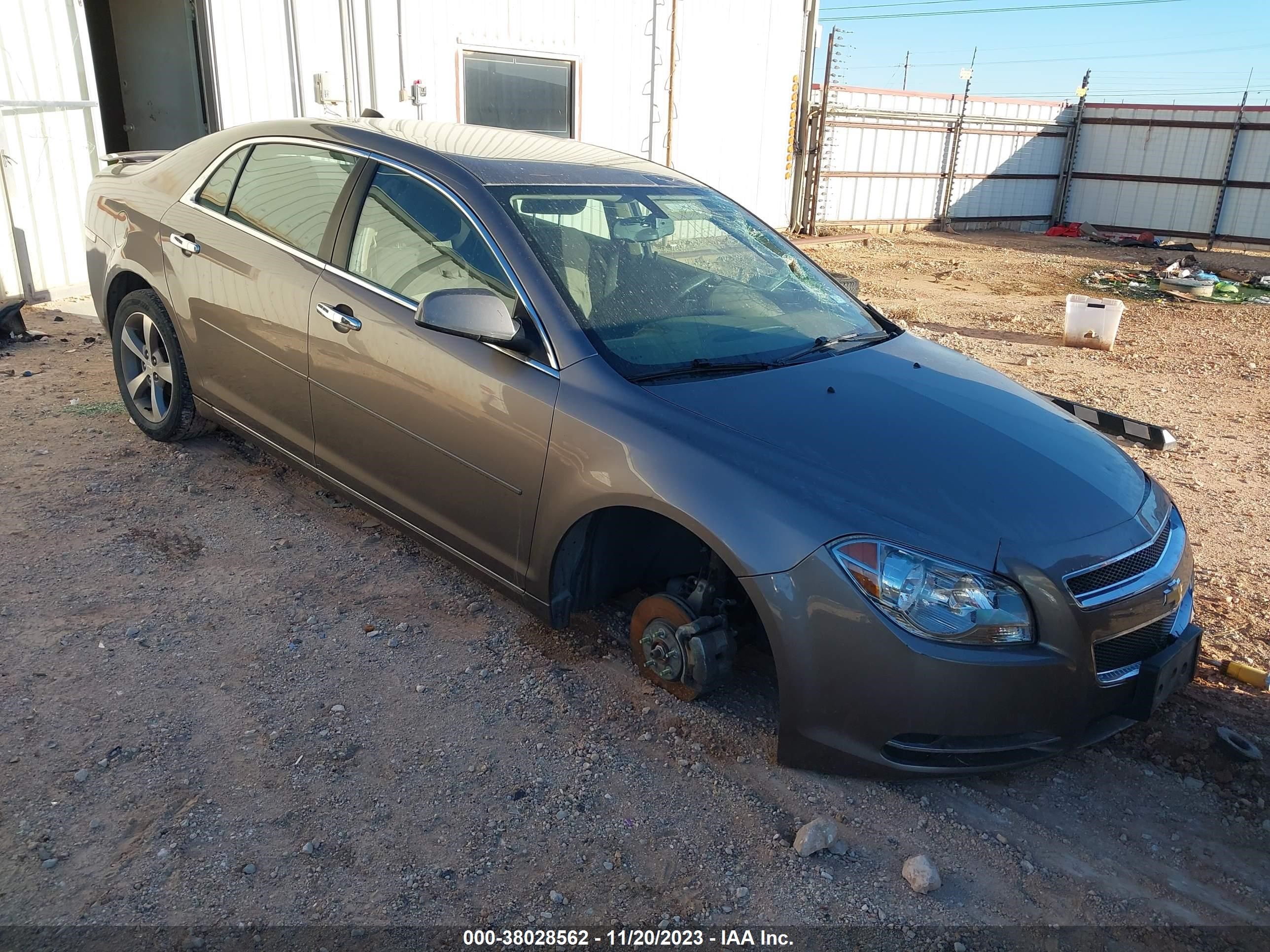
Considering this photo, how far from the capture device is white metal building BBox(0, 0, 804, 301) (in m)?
7.98

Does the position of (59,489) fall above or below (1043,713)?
below

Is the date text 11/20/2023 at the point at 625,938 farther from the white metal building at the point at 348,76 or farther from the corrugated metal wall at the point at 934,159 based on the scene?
the corrugated metal wall at the point at 934,159

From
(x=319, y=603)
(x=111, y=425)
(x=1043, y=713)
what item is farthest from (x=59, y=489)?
(x=1043, y=713)

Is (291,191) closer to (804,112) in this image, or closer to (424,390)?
(424,390)

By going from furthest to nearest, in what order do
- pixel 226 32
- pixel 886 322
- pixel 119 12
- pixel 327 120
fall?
pixel 119 12, pixel 226 32, pixel 327 120, pixel 886 322

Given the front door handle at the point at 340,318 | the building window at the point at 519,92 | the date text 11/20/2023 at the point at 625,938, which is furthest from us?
the building window at the point at 519,92

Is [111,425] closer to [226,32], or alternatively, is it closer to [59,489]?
[59,489]

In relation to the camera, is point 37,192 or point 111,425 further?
point 37,192

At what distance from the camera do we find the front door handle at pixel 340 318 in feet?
11.6

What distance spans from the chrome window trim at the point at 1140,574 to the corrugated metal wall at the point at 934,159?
14922 millimetres

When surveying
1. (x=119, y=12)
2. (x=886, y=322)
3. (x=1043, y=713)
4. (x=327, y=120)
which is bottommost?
(x=1043, y=713)

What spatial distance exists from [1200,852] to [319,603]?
9.76ft

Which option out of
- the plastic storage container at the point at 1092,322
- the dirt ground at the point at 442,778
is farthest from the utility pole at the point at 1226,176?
the dirt ground at the point at 442,778

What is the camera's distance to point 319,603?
3688 millimetres
